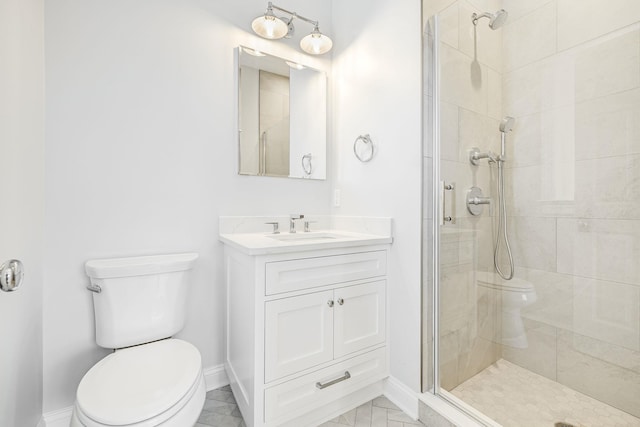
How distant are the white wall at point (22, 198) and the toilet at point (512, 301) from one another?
2009 mm

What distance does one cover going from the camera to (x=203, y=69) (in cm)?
165

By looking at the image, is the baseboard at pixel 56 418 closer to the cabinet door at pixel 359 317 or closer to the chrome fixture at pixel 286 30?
the cabinet door at pixel 359 317

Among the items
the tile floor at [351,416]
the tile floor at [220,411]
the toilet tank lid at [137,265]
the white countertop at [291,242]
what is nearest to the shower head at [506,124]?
the white countertop at [291,242]

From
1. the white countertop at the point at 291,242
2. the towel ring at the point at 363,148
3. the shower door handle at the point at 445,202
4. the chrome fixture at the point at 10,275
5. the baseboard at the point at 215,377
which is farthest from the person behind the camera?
the towel ring at the point at 363,148

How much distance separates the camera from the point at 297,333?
1297 millimetres

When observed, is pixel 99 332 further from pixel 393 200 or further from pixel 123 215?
pixel 393 200

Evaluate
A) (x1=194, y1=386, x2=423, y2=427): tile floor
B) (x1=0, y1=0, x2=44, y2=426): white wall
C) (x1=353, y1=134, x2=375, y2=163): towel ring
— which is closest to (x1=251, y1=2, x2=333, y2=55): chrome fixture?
(x1=353, y1=134, x2=375, y2=163): towel ring

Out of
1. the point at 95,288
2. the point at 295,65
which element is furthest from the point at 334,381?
the point at 295,65

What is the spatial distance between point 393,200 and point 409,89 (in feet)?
1.96

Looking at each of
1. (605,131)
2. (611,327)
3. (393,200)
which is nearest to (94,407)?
(393,200)

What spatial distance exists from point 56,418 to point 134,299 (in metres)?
0.67

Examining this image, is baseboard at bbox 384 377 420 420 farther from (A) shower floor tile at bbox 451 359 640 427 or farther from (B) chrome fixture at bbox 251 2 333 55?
(B) chrome fixture at bbox 251 2 333 55

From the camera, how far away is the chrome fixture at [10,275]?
2.43 feet

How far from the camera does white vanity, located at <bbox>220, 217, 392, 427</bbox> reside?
122cm
